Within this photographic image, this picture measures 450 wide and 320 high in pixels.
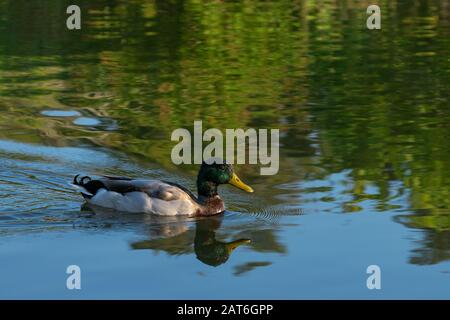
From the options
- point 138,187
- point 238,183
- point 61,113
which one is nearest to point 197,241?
point 138,187

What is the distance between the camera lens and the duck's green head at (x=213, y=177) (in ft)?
42.8

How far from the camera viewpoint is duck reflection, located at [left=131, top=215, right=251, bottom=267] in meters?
11.3

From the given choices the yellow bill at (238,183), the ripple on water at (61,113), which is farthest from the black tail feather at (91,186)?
the ripple on water at (61,113)

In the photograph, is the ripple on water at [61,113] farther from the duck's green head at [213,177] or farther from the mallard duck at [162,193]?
the duck's green head at [213,177]

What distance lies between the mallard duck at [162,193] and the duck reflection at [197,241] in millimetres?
207

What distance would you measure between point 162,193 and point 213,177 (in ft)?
2.31

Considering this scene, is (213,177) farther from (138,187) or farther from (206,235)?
(206,235)

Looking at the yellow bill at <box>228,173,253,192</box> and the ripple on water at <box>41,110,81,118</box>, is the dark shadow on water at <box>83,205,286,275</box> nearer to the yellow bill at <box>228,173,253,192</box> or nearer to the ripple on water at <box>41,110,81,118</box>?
the yellow bill at <box>228,173,253,192</box>

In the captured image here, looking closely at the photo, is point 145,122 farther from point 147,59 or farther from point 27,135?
point 147,59

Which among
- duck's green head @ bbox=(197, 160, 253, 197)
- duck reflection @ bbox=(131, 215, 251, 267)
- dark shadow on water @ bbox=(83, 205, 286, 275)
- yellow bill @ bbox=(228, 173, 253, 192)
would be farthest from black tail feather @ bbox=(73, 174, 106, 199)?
yellow bill @ bbox=(228, 173, 253, 192)

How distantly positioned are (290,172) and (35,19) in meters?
14.1

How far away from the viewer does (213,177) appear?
43.0 ft

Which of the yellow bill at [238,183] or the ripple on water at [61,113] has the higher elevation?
the ripple on water at [61,113]

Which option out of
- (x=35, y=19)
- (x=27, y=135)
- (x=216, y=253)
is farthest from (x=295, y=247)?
(x=35, y=19)
